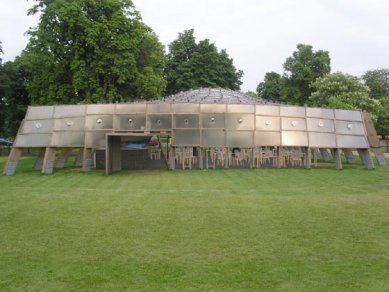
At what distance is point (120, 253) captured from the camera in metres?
7.59

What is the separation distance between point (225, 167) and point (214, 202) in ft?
35.9

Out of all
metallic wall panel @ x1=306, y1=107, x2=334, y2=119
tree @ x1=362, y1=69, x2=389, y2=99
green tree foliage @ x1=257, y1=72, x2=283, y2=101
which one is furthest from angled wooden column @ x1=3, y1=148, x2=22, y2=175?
tree @ x1=362, y1=69, x2=389, y2=99

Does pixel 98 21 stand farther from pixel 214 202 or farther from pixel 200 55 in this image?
pixel 214 202

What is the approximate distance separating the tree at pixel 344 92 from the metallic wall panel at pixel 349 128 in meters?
14.8

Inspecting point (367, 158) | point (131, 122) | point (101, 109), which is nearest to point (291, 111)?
point (367, 158)

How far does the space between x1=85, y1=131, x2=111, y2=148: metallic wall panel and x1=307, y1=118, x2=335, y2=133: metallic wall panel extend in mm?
11211

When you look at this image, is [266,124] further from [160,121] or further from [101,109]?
Answer: [101,109]

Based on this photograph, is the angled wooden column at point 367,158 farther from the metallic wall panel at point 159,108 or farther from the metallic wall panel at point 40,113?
the metallic wall panel at point 40,113

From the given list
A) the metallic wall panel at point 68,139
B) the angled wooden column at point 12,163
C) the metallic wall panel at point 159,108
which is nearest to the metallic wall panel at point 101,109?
the metallic wall panel at point 68,139

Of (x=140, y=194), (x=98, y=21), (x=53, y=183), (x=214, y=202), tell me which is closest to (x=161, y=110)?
(x=53, y=183)

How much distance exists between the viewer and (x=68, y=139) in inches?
882

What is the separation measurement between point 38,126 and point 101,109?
3.53 meters

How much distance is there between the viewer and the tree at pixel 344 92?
3944 cm

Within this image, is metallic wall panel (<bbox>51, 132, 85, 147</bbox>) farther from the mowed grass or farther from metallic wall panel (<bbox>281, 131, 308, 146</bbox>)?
metallic wall panel (<bbox>281, 131, 308, 146</bbox>)
